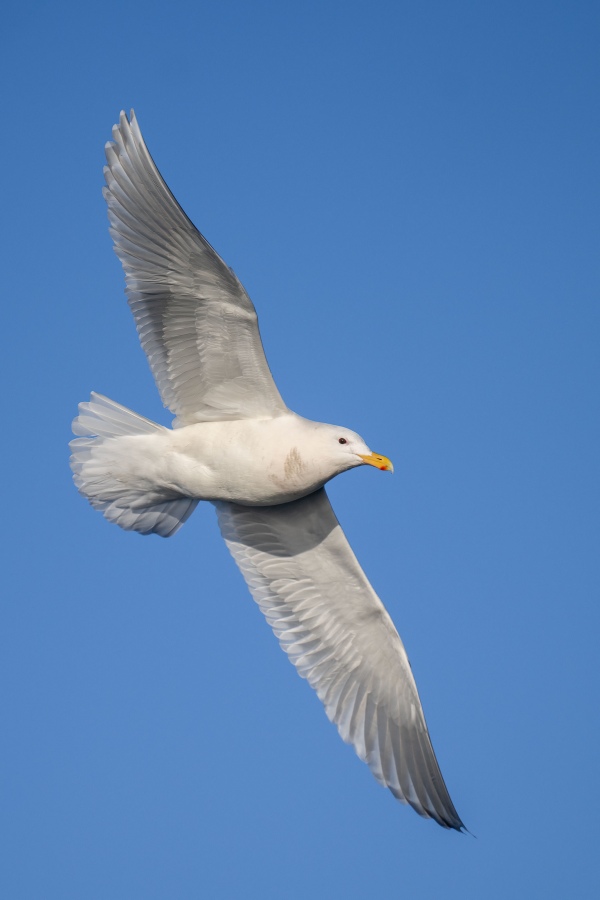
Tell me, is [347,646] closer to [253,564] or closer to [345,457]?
[253,564]

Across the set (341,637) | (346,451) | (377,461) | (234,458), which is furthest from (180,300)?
(341,637)

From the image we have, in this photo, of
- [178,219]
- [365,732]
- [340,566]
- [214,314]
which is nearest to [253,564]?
[340,566]

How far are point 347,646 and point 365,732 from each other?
71cm

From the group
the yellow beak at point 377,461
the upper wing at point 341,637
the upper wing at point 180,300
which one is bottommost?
the upper wing at point 341,637

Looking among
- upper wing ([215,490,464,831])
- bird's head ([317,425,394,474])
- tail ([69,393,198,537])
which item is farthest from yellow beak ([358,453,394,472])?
tail ([69,393,198,537])

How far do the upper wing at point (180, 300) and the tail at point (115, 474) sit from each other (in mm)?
393

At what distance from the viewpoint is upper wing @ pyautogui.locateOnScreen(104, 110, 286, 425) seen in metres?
8.69

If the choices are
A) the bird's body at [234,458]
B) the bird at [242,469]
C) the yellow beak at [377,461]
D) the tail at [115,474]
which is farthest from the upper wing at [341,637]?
the yellow beak at [377,461]

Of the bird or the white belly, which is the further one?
the white belly

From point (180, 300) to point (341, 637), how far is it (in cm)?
327

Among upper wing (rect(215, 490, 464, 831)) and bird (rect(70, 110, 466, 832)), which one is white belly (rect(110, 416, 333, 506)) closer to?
bird (rect(70, 110, 466, 832))

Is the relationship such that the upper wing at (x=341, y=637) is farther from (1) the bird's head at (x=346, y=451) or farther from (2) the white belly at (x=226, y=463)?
(1) the bird's head at (x=346, y=451)

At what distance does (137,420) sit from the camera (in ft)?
30.7

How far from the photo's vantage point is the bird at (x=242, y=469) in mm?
8789
